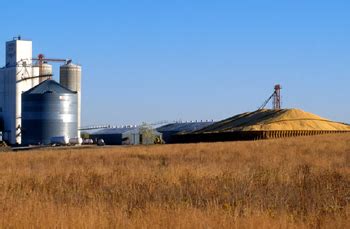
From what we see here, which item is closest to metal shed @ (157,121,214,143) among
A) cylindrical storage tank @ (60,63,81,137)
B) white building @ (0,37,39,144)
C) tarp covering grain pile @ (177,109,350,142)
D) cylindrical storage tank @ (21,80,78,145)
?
cylindrical storage tank @ (60,63,81,137)

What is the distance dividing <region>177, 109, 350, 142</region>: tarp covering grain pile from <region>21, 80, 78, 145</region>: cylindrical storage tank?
28277mm

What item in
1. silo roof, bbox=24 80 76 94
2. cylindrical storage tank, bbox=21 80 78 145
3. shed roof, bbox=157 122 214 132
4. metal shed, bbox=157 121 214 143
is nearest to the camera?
cylindrical storage tank, bbox=21 80 78 145

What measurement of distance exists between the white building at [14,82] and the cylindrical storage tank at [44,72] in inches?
40.8

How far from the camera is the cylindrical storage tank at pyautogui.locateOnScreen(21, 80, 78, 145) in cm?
10419

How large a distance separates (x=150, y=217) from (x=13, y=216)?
197 centimetres

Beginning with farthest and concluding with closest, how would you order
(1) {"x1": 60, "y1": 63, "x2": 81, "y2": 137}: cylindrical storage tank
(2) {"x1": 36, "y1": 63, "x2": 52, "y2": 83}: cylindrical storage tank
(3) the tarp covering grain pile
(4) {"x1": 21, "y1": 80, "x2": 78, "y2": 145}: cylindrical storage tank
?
(2) {"x1": 36, "y1": 63, "x2": 52, "y2": 83}: cylindrical storage tank, (1) {"x1": 60, "y1": 63, "x2": 81, "y2": 137}: cylindrical storage tank, (4) {"x1": 21, "y1": 80, "x2": 78, "y2": 145}: cylindrical storage tank, (3) the tarp covering grain pile

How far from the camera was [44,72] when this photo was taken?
120 m

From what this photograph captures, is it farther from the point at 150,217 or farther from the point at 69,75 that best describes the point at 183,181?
the point at 69,75

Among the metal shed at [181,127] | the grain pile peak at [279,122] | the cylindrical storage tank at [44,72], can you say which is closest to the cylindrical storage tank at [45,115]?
the cylindrical storage tank at [44,72]

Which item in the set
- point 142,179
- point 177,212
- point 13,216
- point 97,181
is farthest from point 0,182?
point 177,212

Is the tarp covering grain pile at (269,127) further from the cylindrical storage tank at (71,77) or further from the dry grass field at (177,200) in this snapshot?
the dry grass field at (177,200)

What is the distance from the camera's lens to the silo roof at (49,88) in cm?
10569

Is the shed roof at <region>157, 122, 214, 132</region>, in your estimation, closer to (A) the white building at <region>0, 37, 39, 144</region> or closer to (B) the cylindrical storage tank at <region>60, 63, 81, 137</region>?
(B) the cylindrical storage tank at <region>60, 63, 81, 137</region>

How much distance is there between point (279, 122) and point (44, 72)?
56.3 m
